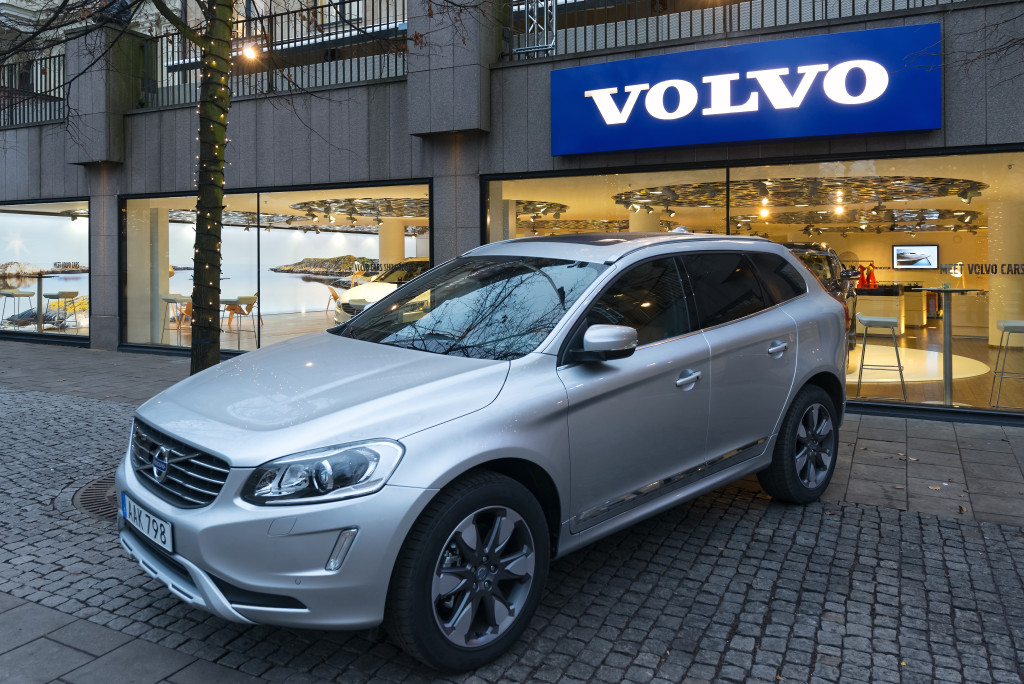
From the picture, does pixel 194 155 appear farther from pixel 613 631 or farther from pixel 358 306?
pixel 613 631

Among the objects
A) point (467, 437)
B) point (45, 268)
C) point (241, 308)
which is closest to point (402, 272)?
point (241, 308)

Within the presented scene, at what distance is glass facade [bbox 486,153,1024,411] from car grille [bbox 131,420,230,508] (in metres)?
6.99

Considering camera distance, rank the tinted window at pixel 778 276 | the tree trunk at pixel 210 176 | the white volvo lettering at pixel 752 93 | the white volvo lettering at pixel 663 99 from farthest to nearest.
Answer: the white volvo lettering at pixel 663 99, the white volvo lettering at pixel 752 93, the tree trunk at pixel 210 176, the tinted window at pixel 778 276

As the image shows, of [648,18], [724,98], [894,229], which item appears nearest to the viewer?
[724,98]

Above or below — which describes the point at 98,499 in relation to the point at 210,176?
below

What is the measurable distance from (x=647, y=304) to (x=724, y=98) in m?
5.75

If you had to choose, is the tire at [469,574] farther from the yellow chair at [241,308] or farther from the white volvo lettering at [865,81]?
the yellow chair at [241,308]

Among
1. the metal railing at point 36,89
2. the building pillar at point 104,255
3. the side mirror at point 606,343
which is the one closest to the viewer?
the side mirror at point 606,343

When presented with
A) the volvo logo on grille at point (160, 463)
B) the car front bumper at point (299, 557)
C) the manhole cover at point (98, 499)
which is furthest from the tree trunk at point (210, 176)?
the car front bumper at point (299, 557)

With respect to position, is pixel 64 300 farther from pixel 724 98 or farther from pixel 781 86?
pixel 781 86

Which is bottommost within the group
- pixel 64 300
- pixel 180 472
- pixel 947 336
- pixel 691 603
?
pixel 691 603

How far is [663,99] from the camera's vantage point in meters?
9.46

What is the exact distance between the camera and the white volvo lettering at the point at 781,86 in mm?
8699

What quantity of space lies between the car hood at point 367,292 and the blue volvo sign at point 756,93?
3.49 m
